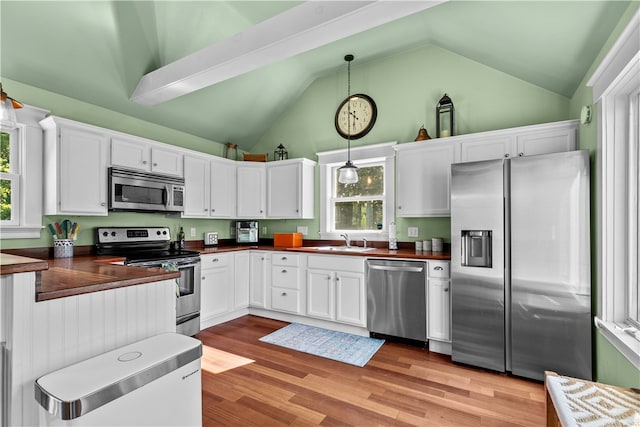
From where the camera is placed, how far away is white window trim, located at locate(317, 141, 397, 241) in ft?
12.8

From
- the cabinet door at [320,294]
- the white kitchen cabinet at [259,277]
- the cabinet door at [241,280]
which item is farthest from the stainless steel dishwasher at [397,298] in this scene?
the cabinet door at [241,280]

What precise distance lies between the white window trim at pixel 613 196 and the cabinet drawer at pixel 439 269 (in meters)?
1.09

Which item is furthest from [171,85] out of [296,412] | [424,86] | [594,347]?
[594,347]

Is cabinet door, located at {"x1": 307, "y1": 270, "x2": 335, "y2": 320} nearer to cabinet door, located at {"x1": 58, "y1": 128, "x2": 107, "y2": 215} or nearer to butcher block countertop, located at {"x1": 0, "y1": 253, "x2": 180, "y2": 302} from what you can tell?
butcher block countertop, located at {"x1": 0, "y1": 253, "x2": 180, "y2": 302}

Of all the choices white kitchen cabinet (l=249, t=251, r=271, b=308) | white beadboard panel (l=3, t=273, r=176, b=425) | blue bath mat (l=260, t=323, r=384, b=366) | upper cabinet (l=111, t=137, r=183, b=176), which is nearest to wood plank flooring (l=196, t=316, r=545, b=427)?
blue bath mat (l=260, t=323, r=384, b=366)

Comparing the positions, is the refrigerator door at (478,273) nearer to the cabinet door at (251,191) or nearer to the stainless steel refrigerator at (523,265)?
the stainless steel refrigerator at (523,265)

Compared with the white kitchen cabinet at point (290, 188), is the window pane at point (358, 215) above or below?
below

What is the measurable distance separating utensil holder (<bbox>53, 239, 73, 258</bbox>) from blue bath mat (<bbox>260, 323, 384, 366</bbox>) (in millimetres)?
2015

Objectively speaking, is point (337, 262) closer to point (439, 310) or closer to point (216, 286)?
point (439, 310)

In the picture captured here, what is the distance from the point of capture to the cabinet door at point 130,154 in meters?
3.18

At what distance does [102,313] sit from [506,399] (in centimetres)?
258

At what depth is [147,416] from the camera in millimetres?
1234

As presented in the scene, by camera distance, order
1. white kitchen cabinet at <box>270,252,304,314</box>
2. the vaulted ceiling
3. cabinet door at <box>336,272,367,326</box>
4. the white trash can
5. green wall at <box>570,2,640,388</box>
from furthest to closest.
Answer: white kitchen cabinet at <box>270,252,304,314</box>
cabinet door at <box>336,272,367,326</box>
the vaulted ceiling
green wall at <box>570,2,640,388</box>
the white trash can

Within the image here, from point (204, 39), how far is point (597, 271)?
13.0 ft
